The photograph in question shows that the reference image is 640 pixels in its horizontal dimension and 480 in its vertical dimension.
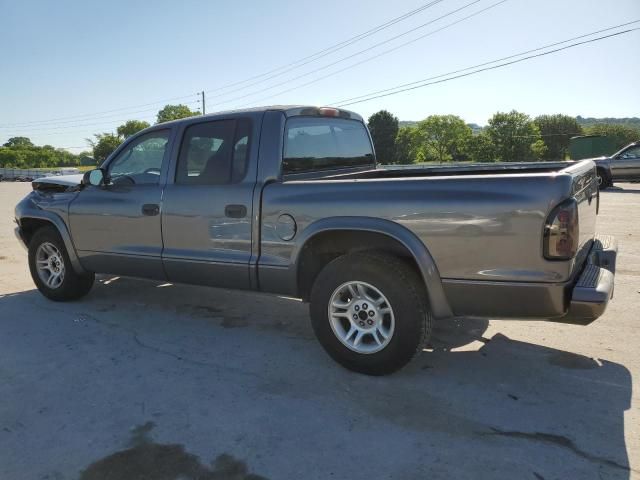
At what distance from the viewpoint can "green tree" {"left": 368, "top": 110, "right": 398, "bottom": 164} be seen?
272ft

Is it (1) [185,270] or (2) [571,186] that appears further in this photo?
(1) [185,270]

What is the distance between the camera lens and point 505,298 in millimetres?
2906

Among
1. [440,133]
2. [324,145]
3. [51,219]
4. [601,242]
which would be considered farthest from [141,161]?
[440,133]

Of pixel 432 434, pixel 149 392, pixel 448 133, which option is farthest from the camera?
pixel 448 133

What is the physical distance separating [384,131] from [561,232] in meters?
84.0

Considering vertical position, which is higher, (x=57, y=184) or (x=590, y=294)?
(x=57, y=184)

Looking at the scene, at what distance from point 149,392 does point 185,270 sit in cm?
127

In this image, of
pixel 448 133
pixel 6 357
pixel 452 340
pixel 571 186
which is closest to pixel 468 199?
pixel 571 186

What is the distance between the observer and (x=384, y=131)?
8419cm

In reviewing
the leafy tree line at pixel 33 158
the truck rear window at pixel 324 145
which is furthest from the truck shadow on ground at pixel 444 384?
the leafy tree line at pixel 33 158

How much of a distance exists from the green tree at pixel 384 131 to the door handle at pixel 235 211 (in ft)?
262

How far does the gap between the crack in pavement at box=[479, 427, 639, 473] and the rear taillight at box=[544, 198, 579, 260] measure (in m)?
0.95

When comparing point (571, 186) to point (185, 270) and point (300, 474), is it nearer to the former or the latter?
point (300, 474)

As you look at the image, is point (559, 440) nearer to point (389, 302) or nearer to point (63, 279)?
point (389, 302)
